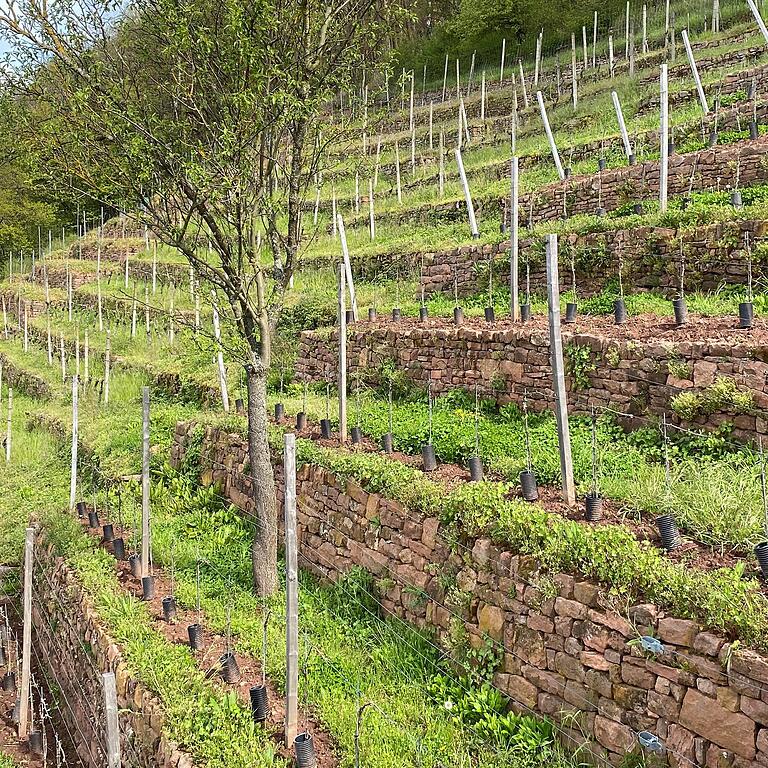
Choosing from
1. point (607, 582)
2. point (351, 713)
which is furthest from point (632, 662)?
point (351, 713)

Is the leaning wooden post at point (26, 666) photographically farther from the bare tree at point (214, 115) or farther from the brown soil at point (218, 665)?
the bare tree at point (214, 115)

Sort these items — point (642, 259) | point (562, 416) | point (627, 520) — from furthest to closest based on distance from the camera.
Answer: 1. point (642, 259)
2. point (562, 416)
3. point (627, 520)

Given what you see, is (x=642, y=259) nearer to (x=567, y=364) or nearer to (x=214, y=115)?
(x=567, y=364)

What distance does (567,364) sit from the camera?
855 cm

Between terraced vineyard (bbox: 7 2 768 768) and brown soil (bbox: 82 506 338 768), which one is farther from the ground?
terraced vineyard (bbox: 7 2 768 768)

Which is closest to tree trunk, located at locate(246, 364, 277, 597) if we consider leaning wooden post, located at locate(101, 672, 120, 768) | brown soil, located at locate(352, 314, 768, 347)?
leaning wooden post, located at locate(101, 672, 120, 768)

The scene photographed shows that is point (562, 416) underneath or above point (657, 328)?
underneath

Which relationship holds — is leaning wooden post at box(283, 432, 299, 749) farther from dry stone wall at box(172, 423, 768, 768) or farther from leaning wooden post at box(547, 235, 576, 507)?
leaning wooden post at box(547, 235, 576, 507)

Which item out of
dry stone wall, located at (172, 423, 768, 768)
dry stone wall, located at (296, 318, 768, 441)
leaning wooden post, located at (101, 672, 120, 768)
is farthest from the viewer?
dry stone wall, located at (296, 318, 768, 441)

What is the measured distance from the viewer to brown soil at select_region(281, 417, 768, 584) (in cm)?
481

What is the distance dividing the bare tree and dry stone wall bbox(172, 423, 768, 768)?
154cm

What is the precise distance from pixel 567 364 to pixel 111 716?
19.9ft

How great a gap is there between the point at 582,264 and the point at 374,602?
267 inches

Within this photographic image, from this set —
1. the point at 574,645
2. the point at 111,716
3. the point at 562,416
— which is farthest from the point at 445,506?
the point at 111,716
